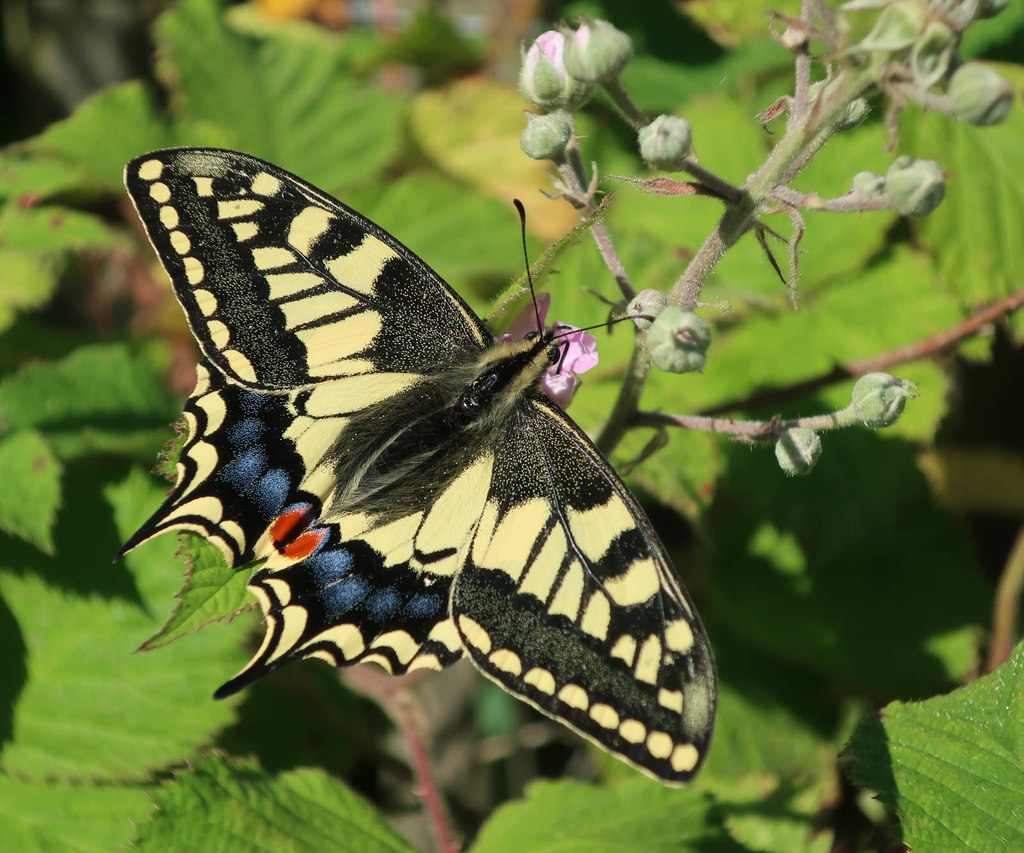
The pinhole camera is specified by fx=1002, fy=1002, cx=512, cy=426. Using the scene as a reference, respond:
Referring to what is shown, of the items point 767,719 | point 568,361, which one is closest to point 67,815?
point 568,361

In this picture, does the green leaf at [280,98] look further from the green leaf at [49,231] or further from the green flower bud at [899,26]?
the green flower bud at [899,26]

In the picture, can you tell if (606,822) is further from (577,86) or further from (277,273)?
(577,86)

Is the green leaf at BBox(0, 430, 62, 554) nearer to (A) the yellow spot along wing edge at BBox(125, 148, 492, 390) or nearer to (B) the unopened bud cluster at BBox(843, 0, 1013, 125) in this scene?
(A) the yellow spot along wing edge at BBox(125, 148, 492, 390)

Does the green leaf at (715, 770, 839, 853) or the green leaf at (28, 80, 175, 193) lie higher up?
the green leaf at (28, 80, 175, 193)

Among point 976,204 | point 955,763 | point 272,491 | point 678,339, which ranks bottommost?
point 272,491

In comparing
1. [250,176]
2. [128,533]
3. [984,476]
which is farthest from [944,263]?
[128,533]

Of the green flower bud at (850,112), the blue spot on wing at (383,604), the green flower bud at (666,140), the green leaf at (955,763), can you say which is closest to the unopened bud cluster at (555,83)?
the green flower bud at (666,140)

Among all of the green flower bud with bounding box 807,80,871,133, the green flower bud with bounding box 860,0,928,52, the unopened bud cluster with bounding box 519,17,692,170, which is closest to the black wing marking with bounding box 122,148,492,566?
the unopened bud cluster with bounding box 519,17,692,170
